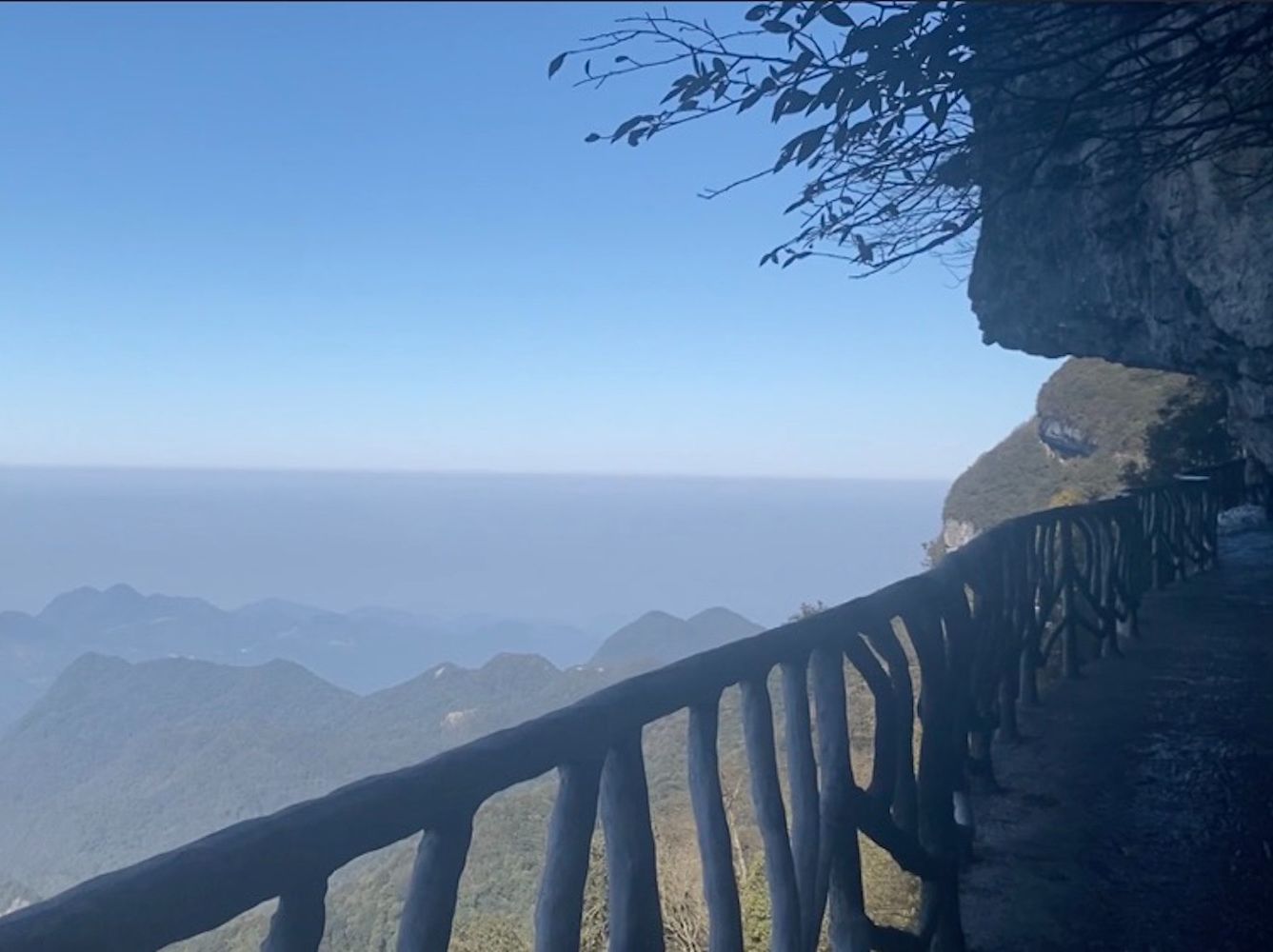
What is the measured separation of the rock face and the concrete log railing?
3973mm

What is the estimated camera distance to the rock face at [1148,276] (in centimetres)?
947


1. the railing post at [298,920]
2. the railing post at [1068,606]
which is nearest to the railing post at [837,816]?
the railing post at [298,920]

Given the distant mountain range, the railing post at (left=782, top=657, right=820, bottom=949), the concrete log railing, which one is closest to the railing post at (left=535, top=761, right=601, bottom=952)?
the concrete log railing

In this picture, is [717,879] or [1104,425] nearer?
[717,879]

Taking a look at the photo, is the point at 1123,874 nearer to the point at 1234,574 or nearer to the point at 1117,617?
the point at 1117,617

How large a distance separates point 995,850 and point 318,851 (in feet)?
13.8

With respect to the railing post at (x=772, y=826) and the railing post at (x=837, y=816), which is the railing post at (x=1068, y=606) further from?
the railing post at (x=772, y=826)

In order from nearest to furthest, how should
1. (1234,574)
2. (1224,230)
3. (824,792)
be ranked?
(824,792)
(1224,230)
(1234,574)

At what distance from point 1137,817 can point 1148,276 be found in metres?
8.32

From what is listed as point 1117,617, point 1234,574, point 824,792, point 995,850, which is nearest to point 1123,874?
point 995,850

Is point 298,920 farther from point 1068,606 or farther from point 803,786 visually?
point 1068,606

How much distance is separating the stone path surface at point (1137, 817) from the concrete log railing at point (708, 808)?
0.31 meters

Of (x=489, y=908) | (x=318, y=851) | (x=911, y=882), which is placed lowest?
(x=489, y=908)

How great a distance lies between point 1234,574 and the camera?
47.5ft
